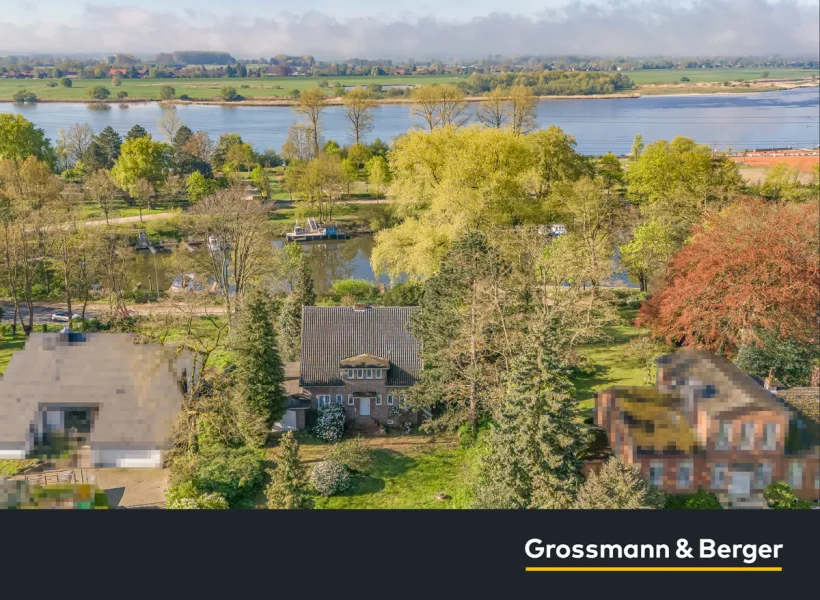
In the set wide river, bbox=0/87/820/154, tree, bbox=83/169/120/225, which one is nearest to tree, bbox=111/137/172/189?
tree, bbox=83/169/120/225

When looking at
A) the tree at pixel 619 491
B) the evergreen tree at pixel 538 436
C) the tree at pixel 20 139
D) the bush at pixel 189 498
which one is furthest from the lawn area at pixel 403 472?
the tree at pixel 20 139

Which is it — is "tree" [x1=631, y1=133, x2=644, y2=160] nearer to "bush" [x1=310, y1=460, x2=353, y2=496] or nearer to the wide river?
the wide river

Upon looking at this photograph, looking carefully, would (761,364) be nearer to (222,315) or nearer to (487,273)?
(487,273)

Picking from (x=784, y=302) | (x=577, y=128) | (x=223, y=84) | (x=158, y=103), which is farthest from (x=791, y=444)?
(x=577, y=128)

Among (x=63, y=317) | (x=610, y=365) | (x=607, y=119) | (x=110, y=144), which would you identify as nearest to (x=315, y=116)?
(x=607, y=119)

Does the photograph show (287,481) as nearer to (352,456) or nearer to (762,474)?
(352,456)

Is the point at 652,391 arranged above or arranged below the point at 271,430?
above
